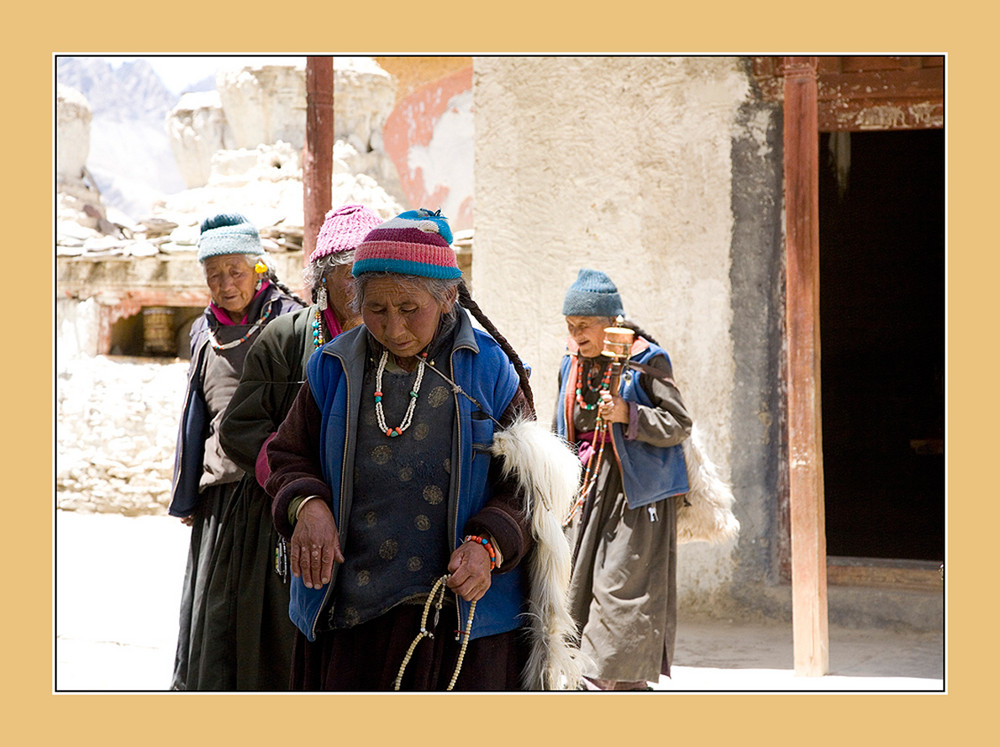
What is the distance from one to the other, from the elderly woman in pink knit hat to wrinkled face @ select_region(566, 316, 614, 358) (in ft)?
5.12

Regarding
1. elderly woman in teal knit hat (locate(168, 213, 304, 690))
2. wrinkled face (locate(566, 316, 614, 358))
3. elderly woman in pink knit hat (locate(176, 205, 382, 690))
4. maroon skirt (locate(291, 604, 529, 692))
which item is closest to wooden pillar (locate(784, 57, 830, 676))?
wrinkled face (locate(566, 316, 614, 358))

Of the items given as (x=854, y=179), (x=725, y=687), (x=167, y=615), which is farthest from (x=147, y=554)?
(x=854, y=179)

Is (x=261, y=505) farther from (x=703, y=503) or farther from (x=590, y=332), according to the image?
(x=703, y=503)

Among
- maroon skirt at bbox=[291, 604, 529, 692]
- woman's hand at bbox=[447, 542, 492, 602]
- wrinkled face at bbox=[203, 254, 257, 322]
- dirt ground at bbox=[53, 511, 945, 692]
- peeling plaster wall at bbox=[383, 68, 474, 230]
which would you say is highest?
peeling plaster wall at bbox=[383, 68, 474, 230]

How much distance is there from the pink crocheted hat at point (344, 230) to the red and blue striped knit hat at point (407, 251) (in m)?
0.65

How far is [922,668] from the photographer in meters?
5.57

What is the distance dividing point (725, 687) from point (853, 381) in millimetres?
6399

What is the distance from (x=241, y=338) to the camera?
3.92 meters

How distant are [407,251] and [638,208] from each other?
4112 mm

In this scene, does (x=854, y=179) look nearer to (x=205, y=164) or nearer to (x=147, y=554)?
(x=147, y=554)

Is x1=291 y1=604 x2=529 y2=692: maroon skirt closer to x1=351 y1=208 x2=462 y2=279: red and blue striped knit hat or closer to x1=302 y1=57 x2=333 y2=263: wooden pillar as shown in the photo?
x1=351 y1=208 x2=462 y2=279: red and blue striped knit hat

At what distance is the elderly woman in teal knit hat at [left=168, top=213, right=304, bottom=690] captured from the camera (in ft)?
12.3

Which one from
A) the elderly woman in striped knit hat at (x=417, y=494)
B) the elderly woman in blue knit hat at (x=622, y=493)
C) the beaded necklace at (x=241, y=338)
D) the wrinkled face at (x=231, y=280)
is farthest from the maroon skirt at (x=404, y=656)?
the elderly woman in blue knit hat at (x=622, y=493)

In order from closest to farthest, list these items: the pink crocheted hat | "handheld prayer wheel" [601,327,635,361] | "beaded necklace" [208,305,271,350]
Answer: the pink crocheted hat, "beaded necklace" [208,305,271,350], "handheld prayer wheel" [601,327,635,361]
